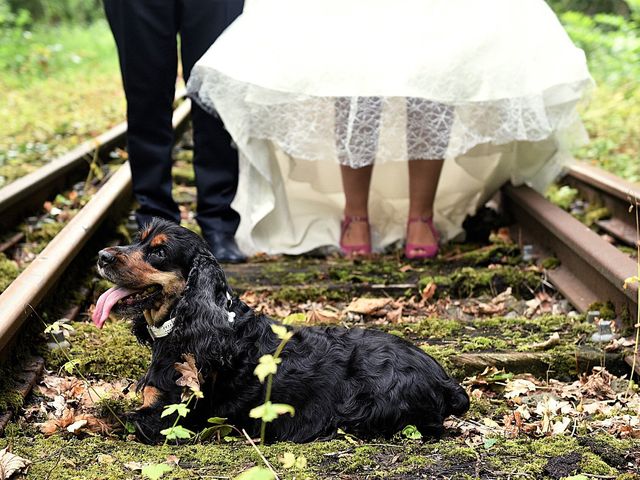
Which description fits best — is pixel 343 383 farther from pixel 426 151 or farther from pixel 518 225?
pixel 518 225

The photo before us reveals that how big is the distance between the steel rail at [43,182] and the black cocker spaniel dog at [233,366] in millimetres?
2840

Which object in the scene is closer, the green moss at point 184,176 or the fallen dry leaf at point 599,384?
the fallen dry leaf at point 599,384

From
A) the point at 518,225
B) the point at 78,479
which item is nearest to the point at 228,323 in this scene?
the point at 78,479

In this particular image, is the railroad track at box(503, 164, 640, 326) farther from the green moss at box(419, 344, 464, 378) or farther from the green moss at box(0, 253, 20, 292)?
the green moss at box(0, 253, 20, 292)

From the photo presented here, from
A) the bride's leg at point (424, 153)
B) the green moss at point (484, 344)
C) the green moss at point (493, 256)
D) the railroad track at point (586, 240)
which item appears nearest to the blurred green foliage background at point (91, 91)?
the railroad track at point (586, 240)

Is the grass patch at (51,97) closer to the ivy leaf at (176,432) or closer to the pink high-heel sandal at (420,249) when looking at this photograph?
the pink high-heel sandal at (420,249)

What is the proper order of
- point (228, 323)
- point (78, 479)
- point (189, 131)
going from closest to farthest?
point (78, 479) < point (228, 323) < point (189, 131)

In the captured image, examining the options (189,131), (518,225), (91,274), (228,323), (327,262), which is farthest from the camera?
(189,131)

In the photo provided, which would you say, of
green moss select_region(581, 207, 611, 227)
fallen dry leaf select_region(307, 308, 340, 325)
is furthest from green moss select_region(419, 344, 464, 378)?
green moss select_region(581, 207, 611, 227)

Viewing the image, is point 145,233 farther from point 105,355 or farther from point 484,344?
point 484,344

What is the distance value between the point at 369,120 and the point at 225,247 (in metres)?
1.25

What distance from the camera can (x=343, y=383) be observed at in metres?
3.29

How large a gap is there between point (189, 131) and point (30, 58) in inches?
289

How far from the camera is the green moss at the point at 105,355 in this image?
3.85m
